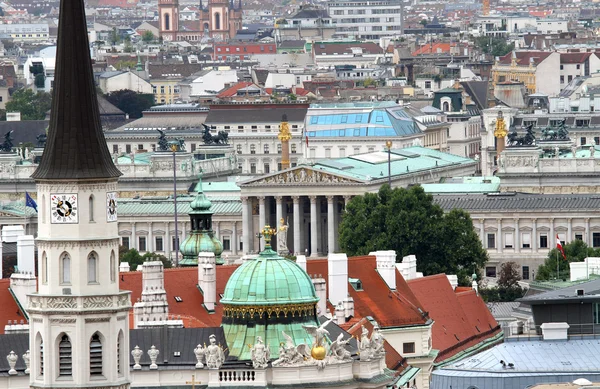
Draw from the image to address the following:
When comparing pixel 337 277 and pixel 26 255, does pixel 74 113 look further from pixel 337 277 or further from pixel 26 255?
pixel 26 255

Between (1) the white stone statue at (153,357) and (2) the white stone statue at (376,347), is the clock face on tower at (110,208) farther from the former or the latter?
(2) the white stone statue at (376,347)

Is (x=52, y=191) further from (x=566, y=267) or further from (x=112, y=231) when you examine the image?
(x=566, y=267)

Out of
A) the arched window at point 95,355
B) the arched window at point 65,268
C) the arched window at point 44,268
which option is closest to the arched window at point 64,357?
the arched window at point 95,355

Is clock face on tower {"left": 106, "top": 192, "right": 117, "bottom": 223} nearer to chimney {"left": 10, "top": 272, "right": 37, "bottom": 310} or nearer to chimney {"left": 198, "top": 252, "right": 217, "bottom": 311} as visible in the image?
chimney {"left": 10, "top": 272, "right": 37, "bottom": 310}

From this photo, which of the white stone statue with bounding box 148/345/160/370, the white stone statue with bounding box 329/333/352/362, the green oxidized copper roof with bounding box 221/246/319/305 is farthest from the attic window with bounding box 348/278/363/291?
the white stone statue with bounding box 329/333/352/362

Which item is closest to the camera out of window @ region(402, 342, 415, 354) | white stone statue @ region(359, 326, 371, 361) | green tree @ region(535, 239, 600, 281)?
white stone statue @ region(359, 326, 371, 361)

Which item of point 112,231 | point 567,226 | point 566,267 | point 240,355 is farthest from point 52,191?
point 567,226
